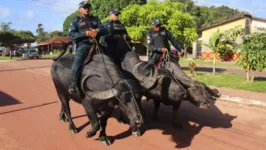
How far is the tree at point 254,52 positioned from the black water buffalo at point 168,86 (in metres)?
8.08

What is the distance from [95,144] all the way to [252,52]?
10.5m

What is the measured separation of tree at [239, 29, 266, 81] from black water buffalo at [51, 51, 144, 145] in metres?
10.00

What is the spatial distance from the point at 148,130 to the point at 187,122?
1280 mm

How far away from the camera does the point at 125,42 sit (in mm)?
7227

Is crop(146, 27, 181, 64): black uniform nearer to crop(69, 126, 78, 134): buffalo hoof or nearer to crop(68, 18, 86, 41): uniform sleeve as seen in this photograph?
crop(68, 18, 86, 41): uniform sleeve

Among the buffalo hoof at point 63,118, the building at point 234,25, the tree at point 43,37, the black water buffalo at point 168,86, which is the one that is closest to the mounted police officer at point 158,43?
the black water buffalo at point 168,86

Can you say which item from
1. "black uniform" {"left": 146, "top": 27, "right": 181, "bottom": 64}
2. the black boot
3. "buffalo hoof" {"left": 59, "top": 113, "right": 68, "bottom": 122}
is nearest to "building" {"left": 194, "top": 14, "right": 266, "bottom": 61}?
"black uniform" {"left": 146, "top": 27, "right": 181, "bottom": 64}

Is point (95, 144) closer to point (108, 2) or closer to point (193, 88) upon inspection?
point (193, 88)

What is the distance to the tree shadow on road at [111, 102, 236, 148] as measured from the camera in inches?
242

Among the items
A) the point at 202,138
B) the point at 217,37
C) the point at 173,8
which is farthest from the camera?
the point at 173,8

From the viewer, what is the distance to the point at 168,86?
6.25 m

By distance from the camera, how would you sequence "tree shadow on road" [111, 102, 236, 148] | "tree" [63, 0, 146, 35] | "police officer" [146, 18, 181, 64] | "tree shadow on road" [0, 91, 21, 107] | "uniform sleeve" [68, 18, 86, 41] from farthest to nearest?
"tree" [63, 0, 146, 35] < "tree shadow on road" [0, 91, 21, 107] < "police officer" [146, 18, 181, 64] < "tree shadow on road" [111, 102, 236, 148] < "uniform sleeve" [68, 18, 86, 41]

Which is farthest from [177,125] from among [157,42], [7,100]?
[7,100]

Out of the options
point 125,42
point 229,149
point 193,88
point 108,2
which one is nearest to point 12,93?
point 125,42
